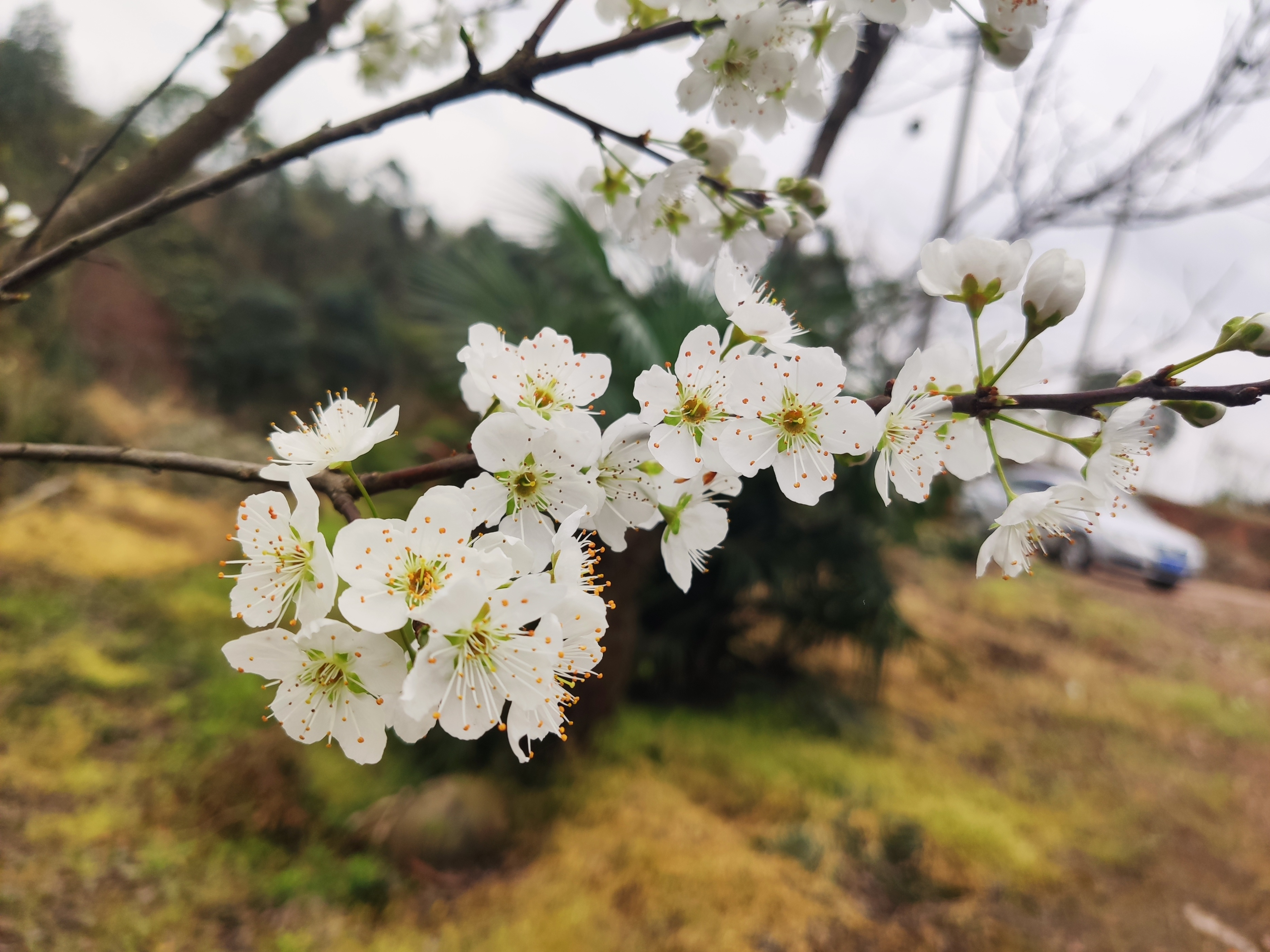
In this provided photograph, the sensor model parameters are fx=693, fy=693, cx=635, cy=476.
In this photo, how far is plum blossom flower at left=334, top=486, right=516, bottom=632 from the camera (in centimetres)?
52

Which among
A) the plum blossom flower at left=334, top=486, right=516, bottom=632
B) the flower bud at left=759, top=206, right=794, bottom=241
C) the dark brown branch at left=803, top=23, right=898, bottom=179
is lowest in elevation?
the plum blossom flower at left=334, top=486, right=516, bottom=632

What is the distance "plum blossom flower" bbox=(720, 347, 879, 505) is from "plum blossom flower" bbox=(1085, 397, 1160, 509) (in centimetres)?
27

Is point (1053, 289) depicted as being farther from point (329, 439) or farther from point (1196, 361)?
point (329, 439)

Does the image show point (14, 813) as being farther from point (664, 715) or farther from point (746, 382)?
point (746, 382)

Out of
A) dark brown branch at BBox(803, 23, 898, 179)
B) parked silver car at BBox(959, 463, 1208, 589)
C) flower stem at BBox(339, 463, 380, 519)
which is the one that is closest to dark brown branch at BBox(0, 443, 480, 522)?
flower stem at BBox(339, 463, 380, 519)

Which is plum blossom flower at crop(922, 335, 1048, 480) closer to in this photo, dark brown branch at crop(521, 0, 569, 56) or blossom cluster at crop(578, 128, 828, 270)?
blossom cluster at crop(578, 128, 828, 270)

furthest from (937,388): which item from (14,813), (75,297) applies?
(75,297)

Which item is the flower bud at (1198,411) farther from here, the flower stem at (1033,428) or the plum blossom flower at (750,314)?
the plum blossom flower at (750,314)

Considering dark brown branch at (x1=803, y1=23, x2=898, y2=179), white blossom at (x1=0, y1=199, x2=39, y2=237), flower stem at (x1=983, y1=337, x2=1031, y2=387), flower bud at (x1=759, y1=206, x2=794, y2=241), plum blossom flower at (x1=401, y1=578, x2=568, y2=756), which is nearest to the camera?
plum blossom flower at (x1=401, y1=578, x2=568, y2=756)

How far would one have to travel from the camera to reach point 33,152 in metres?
6.28

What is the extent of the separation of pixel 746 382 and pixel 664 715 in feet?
10.4

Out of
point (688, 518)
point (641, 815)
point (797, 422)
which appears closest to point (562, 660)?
point (688, 518)

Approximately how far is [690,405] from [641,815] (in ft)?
8.00

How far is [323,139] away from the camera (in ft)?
2.69
